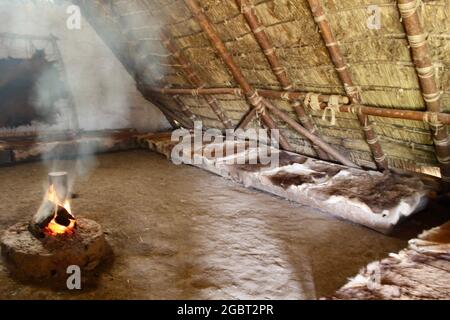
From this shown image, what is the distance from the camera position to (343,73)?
139 inches

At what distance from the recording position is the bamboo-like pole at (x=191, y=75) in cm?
524

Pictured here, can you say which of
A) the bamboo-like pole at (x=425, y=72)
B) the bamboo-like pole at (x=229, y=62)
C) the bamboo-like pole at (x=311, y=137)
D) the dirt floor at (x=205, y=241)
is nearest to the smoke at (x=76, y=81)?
the dirt floor at (x=205, y=241)

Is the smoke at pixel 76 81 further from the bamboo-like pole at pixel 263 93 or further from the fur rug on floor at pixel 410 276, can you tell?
the fur rug on floor at pixel 410 276

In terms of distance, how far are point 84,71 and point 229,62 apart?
4217 millimetres

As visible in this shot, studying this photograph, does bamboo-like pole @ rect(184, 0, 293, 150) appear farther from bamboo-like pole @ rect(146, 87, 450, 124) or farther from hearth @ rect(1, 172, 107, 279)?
hearth @ rect(1, 172, 107, 279)

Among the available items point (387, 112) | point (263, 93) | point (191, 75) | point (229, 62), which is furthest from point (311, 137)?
point (191, 75)

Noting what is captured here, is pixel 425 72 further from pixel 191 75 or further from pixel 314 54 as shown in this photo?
pixel 191 75

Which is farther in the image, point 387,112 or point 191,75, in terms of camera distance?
point 191,75

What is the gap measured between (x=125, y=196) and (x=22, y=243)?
6.24 ft

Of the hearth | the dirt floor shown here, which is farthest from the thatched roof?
the hearth

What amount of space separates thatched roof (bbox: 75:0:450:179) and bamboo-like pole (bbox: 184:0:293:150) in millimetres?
84

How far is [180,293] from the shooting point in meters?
2.57

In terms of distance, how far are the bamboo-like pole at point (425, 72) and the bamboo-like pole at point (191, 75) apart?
3.44 m

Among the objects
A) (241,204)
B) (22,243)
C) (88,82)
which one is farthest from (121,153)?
(22,243)
